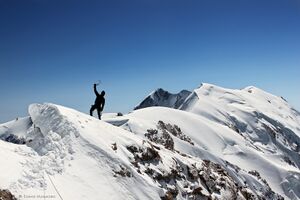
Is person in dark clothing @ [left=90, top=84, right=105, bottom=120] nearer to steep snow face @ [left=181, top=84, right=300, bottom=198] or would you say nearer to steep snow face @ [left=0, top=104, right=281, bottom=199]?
steep snow face @ [left=0, top=104, right=281, bottom=199]

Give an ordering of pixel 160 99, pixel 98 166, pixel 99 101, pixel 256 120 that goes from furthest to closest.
Answer: pixel 160 99 < pixel 256 120 < pixel 99 101 < pixel 98 166

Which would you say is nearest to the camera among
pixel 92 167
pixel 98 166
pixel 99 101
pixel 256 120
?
pixel 92 167

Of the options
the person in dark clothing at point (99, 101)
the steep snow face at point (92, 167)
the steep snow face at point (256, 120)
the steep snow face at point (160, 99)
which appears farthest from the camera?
the steep snow face at point (160, 99)

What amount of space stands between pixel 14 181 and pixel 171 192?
11.1 meters

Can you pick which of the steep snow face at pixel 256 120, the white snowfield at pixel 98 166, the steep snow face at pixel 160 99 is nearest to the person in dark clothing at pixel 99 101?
the white snowfield at pixel 98 166

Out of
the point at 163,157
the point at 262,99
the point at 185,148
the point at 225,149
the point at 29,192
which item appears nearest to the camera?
the point at 29,192

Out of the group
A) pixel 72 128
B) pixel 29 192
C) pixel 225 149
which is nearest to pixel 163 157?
pixel 72 128

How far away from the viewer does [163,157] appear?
30.4 metres

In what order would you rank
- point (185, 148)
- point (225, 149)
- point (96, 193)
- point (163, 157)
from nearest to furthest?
point (96, 193) → point (163, 157) → point (185, 148) → point (225, 149)

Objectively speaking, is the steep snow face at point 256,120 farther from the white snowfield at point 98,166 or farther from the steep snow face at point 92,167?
the steep snow face at point 92,167

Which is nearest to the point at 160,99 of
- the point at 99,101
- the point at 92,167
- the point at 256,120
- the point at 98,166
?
the point at 256,120

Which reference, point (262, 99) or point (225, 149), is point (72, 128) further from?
point (262, 99)

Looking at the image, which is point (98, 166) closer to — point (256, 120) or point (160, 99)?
point (256, 120)

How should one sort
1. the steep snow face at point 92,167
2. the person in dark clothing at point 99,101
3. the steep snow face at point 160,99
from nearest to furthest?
the steep snow face at point 92,167 → the person in dark clothing at point 99,101 → the steep snow face at point 160,99
